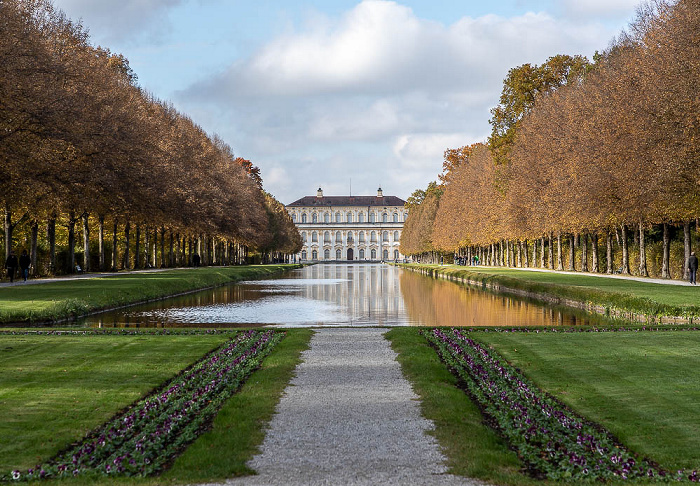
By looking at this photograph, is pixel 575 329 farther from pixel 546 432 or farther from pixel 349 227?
pixel 349 227

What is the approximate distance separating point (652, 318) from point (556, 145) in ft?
78.7

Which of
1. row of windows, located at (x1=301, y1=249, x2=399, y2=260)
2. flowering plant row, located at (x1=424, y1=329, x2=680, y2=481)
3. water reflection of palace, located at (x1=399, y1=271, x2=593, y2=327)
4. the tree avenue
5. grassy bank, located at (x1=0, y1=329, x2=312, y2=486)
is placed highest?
the tree avenue

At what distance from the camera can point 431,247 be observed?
301 ft

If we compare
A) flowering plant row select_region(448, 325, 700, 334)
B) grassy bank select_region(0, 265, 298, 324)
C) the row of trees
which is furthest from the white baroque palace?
flowering plant row select_region(448, 325, 700, 334)

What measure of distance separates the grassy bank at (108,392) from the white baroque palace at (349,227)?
555 feet

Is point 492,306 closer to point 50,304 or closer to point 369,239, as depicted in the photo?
point 50,304

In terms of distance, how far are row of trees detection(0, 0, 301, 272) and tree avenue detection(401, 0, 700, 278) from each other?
21.4 meters

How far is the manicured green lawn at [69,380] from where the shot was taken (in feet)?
21.8

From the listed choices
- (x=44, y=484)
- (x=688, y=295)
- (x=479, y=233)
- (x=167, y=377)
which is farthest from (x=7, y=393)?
(x=479, y=233)

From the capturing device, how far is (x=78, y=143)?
1088 inches

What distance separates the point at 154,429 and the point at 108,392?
1.93 meters

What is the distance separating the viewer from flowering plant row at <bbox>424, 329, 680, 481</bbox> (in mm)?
A: 5809

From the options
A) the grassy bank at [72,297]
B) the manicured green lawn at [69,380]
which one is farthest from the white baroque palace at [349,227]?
the manicured green lawn at [69,380]

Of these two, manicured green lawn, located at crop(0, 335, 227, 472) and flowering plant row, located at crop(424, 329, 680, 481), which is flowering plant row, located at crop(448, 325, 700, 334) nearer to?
flowering plant row, located at crop(424, 329, 680, 481)
